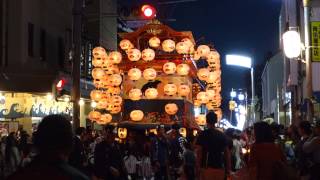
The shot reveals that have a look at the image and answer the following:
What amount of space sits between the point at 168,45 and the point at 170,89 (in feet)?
6.89

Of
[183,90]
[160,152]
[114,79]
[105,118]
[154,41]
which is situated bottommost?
[160,152]

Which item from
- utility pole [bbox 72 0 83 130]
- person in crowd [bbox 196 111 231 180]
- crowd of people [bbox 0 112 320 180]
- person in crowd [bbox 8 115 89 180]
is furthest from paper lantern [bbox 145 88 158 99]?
person in crowd [bbox 8 115 89 180]

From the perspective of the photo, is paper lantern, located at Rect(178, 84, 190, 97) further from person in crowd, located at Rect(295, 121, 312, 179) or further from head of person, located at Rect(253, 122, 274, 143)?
head of person, located at Rect(253, 122, 274, 143)

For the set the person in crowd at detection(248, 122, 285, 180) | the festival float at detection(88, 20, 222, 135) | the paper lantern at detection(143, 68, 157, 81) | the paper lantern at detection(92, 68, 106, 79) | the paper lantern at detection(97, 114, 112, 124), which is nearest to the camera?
the person in crowd at detection(248, 122, 285, 180)

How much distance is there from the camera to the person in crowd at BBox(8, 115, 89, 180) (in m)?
3.79

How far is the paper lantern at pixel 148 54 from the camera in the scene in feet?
89.3

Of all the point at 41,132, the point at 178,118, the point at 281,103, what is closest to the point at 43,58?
the point at 178,118

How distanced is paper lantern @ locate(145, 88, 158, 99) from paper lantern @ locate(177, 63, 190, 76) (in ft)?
4.85

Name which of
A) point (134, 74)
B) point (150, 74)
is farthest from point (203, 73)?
point (134, 74)

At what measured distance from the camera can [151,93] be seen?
27.7m

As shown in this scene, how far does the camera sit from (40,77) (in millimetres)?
24953

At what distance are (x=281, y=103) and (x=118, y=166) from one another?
1467 inches

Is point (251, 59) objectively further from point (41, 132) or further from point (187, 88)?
point (41, 132)

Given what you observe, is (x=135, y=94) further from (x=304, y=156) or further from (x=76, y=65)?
(x=304, y=156)
